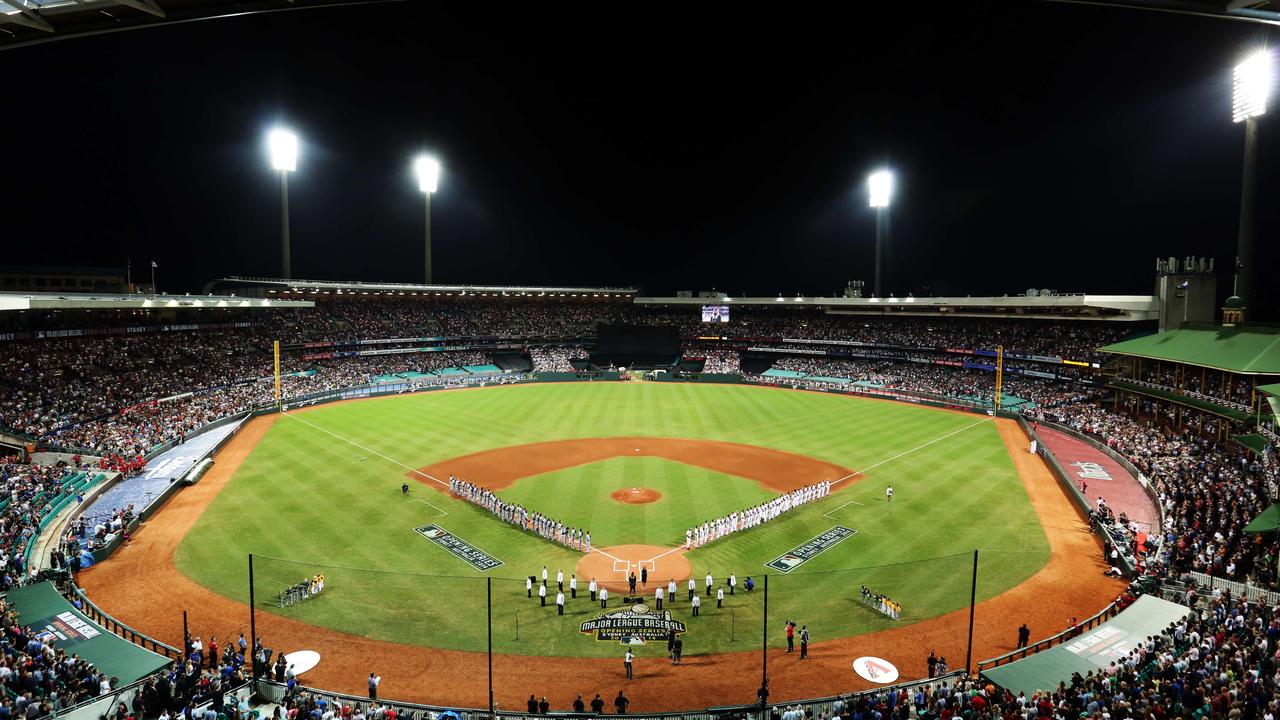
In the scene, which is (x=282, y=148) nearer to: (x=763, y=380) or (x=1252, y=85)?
(x=763, y=380)

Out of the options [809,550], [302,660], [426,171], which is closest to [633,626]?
[809,550]

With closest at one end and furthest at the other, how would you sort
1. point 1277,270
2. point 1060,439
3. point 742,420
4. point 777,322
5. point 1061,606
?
point 1061,606 → point 1060,439 → point 1277,270 → point 742,420 → point 777,322

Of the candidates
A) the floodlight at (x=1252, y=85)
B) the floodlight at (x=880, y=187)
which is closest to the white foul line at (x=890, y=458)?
the floodlight at (x=1252, y=85)

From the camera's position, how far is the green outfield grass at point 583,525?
63.8ft

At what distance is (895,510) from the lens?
1125 inches

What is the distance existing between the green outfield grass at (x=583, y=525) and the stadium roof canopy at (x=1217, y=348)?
36.8 ft

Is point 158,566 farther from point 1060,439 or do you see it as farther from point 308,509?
point 1060,439

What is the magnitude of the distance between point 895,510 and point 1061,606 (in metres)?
8.68

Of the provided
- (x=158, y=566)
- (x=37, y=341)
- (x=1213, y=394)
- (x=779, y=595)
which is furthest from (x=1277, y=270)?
(x=37, y=341)

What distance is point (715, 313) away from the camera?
3250 inches

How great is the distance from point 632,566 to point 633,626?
4013mm

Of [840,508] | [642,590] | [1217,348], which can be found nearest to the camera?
[642,590]

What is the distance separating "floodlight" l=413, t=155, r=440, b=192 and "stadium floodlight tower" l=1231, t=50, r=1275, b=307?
240 ft

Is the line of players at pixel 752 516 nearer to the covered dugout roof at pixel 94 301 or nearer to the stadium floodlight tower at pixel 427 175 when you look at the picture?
the covered dugout roof at pixel 94 301
